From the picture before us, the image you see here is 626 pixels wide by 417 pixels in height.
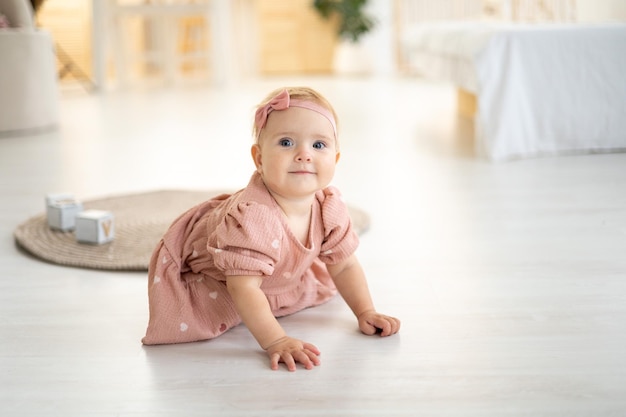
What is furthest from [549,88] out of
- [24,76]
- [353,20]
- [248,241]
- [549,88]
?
[353,20]

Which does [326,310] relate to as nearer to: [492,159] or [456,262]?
[456,262]

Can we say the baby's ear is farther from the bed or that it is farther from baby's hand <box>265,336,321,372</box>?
the bed

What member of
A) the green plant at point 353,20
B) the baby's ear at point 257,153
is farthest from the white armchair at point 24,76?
the green plant at point 353,20

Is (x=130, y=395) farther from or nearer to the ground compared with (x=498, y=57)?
nearer to the ground

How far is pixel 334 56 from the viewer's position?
7211 mm

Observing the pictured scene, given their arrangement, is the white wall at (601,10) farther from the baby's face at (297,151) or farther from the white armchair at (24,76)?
the baby's face at (297,151)

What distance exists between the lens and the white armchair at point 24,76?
3.48 m

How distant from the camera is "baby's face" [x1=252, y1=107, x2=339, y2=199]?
1089 millimetres

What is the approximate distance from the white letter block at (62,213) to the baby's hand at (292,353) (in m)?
0.84

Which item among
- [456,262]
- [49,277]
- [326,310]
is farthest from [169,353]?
[456,262]

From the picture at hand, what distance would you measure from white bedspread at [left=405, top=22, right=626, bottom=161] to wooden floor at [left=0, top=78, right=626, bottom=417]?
11cm

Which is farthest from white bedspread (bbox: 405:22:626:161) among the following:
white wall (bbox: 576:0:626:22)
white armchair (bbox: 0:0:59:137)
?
white armchair (bbox: 0:0:59:137)

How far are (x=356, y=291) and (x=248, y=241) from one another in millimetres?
218

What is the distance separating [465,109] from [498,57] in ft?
4.13
